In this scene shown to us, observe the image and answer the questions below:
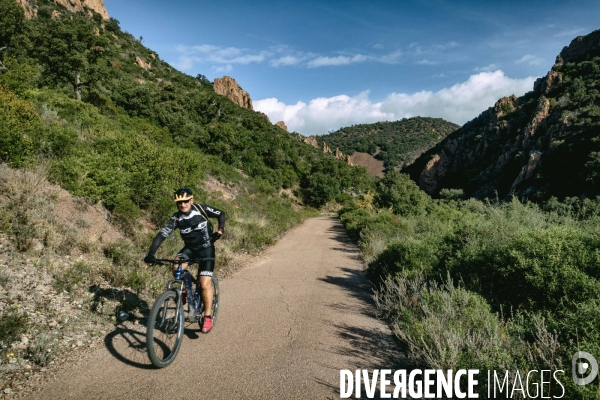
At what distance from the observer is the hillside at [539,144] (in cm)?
3231

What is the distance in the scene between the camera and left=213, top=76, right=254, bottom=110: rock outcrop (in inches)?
3091

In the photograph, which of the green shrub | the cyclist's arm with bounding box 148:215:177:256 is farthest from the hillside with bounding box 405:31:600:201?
the green shrub

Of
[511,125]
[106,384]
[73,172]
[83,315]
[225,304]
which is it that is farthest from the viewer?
[511,125]

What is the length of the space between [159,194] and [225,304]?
558cm

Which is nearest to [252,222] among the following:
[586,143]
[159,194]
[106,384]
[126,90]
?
[159,194]

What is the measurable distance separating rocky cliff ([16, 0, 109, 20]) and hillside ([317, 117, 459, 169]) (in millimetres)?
71944

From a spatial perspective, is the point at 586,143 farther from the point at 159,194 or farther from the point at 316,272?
the point at 159,194

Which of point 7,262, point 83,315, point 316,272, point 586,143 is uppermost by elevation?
point 586,143

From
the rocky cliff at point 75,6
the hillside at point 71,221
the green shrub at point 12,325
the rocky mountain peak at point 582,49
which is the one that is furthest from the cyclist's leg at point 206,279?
the rocky mountain peak at point 582,49

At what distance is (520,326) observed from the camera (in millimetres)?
4152

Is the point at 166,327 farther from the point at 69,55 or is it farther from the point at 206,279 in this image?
the point at 69,55

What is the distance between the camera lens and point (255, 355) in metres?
4.09

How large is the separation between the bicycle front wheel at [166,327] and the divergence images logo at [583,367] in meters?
4.18

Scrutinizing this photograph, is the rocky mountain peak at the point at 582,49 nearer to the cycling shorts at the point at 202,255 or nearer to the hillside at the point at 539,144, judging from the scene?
the hillside at the point at 539,144
